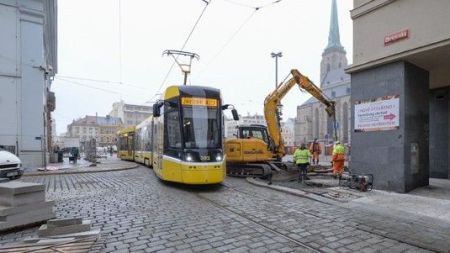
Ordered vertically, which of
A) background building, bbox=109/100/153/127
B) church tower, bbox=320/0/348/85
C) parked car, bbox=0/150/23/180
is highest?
church tower, bbox=320/0/348/85

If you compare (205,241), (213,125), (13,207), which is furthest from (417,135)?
(13,207)

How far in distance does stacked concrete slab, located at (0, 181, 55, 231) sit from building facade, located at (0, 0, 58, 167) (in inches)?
596

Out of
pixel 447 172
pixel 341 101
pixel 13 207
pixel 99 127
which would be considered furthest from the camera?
pixel 99 127

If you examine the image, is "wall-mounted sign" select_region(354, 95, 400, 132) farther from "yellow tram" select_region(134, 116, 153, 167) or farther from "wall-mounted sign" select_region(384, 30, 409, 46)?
"yellow tram" select_region(134, 116, 153, 167)

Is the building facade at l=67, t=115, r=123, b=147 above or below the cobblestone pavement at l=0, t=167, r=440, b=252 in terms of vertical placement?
above

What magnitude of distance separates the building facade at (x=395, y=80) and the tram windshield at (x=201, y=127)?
507 cm

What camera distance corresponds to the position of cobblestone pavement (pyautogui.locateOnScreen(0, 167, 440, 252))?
5695 millimetres

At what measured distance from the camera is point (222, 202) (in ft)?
31.4

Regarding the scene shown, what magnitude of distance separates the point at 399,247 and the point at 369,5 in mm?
9090

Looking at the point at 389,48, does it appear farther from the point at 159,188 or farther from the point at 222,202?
the point at 159,188

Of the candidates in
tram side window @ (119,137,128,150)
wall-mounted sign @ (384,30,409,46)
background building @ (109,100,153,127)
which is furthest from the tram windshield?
background building @ (109,100,153,127)

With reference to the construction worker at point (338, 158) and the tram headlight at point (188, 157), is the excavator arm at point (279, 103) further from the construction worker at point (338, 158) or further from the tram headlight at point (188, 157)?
the tram headlight at point (188, 157)

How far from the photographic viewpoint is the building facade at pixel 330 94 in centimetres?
9094

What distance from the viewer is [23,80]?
21047 millimetres
